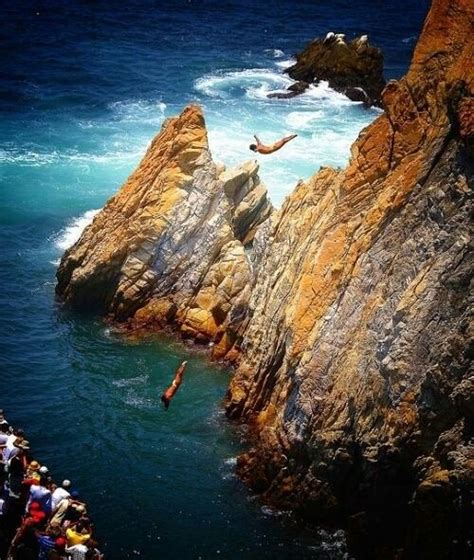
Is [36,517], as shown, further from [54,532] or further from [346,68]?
[346,68]

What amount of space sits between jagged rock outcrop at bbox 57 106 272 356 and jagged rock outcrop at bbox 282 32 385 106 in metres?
37.1

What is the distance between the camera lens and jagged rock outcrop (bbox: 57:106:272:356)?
3791 centimetres

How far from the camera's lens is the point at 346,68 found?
75.1m

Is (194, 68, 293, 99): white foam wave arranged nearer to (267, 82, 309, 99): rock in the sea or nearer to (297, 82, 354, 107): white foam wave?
(267, 82, 309, 99): rock in the sea

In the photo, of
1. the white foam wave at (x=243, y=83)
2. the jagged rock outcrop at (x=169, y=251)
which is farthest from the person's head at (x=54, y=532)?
the white foam wave at (x=243, y=83)

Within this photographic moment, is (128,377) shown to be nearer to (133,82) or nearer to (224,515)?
(224,515)

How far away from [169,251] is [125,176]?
1915 cm

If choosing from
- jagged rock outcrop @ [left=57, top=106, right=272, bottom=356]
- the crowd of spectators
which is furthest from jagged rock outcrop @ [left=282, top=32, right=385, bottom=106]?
the crowd of spectators

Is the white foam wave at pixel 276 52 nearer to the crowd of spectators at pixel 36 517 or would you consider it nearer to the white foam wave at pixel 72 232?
the white foam wave at pixel 72 232

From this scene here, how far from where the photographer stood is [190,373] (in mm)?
34469

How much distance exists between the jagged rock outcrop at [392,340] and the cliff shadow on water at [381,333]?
5 cm

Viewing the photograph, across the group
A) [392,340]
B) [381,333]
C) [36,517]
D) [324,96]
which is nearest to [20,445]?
[36,517]

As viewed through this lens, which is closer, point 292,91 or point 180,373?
point 180,373

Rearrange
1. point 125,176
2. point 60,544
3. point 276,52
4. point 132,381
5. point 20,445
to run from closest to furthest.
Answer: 1. point 60,544
2. point 20,445
3. point 132,381
4. point 125,176
5. point 276,52
